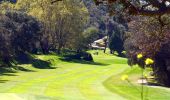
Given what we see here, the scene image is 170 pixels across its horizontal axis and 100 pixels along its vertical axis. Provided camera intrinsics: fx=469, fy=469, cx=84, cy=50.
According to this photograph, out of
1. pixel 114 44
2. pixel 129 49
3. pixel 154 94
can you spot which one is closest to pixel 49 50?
pixel 114 44

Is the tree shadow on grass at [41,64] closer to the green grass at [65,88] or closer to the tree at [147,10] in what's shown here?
the green grass at [65,88]

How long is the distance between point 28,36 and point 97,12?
366ft

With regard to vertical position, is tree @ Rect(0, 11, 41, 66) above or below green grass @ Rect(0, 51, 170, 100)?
above

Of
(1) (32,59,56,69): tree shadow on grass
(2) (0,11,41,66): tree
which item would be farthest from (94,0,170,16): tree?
(1) (32,59,56,69): tree shadow on grass

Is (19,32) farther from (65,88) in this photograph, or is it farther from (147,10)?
(147,10)

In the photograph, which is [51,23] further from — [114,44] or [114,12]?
[114,12]

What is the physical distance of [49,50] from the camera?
95625mm

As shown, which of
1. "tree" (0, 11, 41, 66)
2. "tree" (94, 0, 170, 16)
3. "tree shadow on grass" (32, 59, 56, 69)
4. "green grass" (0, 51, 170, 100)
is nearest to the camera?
"tree" (94, 0, 170, 16)

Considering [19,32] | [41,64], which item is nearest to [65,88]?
[41,64]

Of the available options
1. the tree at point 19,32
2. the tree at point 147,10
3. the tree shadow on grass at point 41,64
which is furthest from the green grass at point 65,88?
the tree at point 147,10

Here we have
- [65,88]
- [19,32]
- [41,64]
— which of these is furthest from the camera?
[19,32]

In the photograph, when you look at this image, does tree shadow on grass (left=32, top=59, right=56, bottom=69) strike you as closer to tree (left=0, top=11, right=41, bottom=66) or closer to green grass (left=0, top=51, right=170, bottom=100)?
green grass (left=0, top=51, right=170, bottom=100)

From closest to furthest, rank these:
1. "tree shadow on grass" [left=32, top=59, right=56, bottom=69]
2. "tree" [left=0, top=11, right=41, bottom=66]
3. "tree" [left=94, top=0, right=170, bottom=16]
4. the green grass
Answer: "tree" [left=94, top=0, right=170, bottom=16] < the green grass < "tree" [left=0, top=11, right=41, bottom=66] < "tree shadow on grass" [left=32, top=59, right=56, bottom=69]

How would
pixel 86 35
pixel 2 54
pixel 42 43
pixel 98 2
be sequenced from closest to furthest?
pixel 98 2
pixel 2 54
pixel 42 43
pixel 86 35
